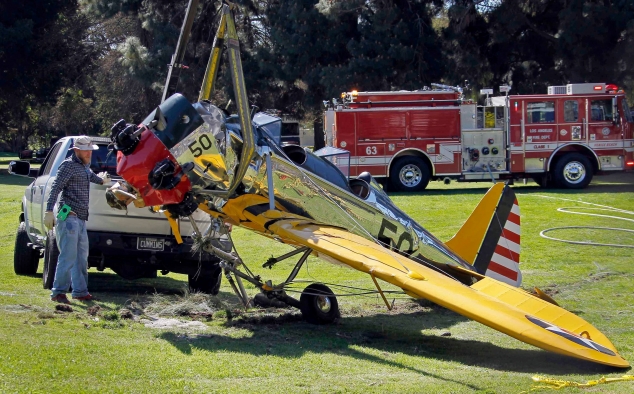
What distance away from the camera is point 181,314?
324 inches

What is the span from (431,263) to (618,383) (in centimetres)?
334

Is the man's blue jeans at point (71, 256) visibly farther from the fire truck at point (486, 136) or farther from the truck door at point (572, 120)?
the truck door at point (572, 120)

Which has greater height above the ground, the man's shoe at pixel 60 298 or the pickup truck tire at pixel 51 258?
the pickup truck tire at pixel 51 258

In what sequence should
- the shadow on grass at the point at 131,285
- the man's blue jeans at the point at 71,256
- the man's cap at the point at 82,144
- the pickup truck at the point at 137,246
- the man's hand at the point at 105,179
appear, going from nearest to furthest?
1. the man's blue jeans at the point at 71,256
2. the man's cap at the point at 82,144
3. the man's hand at the point at 105,179
4. the pickup truck at the point at 137,246
5. the shadow on grass at the point at 131,285

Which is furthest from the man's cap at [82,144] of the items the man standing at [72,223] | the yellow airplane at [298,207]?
the yellow airplane at [298,207]

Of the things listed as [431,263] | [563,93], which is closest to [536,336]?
[431,263]

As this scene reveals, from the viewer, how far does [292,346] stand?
703 cm

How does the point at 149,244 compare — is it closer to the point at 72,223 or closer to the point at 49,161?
the point at 72,223

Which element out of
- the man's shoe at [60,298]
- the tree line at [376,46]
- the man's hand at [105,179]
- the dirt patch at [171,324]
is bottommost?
the dirt patch at [171,324]

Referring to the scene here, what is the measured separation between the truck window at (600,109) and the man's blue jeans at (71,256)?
1934 centimetres

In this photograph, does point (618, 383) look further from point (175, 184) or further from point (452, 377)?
point (175, 184)

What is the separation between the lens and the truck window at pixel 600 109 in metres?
24.0

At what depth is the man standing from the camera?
841cm

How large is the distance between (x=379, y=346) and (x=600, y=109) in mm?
19198
